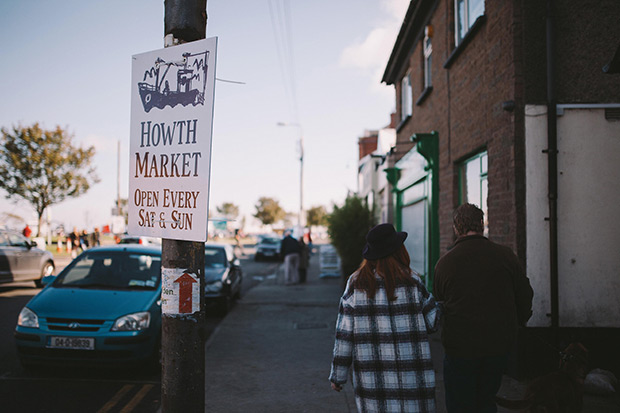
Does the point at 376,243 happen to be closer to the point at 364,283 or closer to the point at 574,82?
the point at 364,283

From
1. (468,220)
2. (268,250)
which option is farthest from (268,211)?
(468,220)

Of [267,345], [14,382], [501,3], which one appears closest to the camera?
[14,382]

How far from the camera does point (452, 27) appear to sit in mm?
8523

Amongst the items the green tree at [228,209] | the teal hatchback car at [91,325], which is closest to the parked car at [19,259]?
the teal hatchback car at [91,325]

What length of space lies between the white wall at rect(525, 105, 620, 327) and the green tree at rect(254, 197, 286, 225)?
90.6 m

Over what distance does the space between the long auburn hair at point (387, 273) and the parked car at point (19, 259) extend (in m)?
11.9

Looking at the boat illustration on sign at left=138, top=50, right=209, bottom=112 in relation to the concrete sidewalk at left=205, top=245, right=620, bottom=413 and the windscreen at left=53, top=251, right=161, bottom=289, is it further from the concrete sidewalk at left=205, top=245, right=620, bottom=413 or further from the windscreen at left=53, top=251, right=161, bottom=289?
the windscreen at left=53, top=251, right=161, bottom=289

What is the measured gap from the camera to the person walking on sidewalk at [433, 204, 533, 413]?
9.98ft

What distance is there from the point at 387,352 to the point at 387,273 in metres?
0.42

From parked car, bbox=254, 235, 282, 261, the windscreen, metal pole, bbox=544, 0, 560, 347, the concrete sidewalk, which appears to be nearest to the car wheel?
the concrete sidewalk

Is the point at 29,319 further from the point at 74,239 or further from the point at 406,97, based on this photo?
the point at 74,239

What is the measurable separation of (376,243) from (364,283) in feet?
0.78

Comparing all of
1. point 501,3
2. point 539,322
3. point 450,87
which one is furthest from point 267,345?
point 501,3

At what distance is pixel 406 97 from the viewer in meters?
13.0
